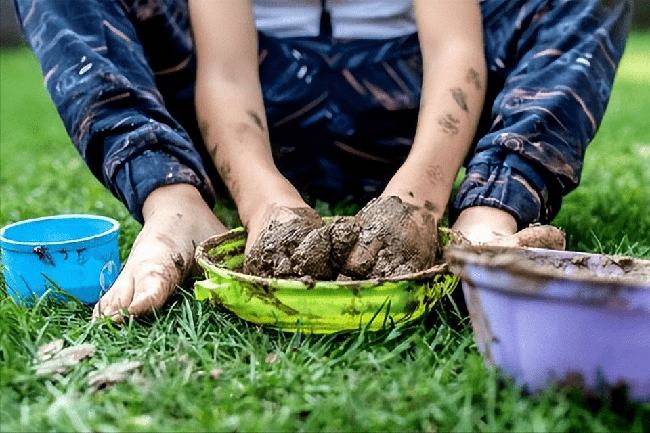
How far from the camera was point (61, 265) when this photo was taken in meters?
1.42

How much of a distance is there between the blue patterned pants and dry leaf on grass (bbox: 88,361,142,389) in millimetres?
472

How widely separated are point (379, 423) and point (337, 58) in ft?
3.35

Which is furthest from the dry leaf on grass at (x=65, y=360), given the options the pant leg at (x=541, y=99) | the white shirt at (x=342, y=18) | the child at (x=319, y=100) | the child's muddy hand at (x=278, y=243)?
the white shirt at (x=342, y=18)

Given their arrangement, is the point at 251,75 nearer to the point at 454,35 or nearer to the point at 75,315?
the point at 454,35

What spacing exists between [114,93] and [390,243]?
2.06 ft

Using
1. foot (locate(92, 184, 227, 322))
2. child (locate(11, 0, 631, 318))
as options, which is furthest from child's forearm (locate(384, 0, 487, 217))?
foot (locate(92, 184, 227, 322))

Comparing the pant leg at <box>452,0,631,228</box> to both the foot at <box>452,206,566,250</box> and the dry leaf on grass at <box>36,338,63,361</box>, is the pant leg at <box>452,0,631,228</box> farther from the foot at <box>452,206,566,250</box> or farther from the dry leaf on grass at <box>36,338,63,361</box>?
the dry leaf on grass at <box>36,338,63,361</box>

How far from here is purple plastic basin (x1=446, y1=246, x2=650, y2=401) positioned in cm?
94

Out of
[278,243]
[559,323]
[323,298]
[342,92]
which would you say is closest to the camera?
[559,323]

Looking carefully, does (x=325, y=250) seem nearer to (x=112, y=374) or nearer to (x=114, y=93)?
(x=112, y=374)

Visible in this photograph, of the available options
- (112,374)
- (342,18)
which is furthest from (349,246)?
(342,18)

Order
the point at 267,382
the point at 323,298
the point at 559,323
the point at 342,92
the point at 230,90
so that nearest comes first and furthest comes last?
the point at 559,323, the point at 267,382, the point at 323,298, the point at 230,90, the point at 342,92

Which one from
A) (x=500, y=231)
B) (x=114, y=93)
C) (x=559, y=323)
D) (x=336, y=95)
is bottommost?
(x=500, y=231)

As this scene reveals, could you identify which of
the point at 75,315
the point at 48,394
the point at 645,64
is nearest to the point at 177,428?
the point at 48,394
